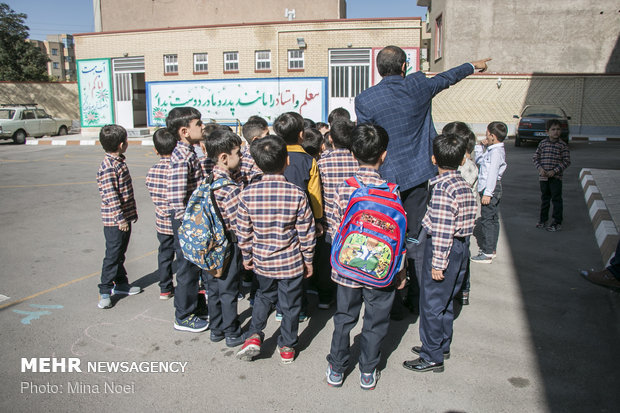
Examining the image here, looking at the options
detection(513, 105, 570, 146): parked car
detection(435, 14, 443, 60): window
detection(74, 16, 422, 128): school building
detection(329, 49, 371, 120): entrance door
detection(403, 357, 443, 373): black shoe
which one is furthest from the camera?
detection(435, 14, 443, 60): window

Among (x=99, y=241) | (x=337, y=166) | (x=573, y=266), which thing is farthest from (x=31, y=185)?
(x=573, y=266)

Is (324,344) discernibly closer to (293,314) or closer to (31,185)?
(293,314)

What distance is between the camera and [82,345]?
344 cm

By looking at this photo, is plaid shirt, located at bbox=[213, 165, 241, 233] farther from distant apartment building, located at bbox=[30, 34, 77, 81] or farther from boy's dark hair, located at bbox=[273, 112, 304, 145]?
distant apartment building, located at bbox=[30, 34, 77, 81]

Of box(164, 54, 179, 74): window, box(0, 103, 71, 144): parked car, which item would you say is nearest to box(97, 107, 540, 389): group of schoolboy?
box(0, 103, 71, 144): parked car

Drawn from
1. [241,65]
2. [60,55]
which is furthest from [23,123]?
[60,55]

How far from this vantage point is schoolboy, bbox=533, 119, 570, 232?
6272 millimetres

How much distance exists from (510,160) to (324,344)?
12.8 m

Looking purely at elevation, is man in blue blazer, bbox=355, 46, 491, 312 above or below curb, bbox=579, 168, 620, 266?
above

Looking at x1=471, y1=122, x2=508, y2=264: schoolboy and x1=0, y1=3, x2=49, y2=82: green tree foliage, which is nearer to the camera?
x1=471, y1=122, x2=508, y2=264: schoolboy

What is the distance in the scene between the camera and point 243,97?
78.9 feet

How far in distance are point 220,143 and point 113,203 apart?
1.43m

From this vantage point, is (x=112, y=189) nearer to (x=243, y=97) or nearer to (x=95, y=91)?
(x=243, y=97)

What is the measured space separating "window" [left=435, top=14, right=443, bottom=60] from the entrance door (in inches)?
325
